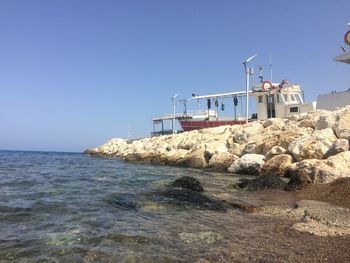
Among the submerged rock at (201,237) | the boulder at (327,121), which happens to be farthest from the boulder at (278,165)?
the submerged rock at (201,237)

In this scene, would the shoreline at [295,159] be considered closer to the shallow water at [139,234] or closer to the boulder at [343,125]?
the boulder at [343,125]

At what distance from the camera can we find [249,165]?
20266 mm

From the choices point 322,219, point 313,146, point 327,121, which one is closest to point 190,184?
point 322,219

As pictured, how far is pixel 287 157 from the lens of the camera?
19.0m

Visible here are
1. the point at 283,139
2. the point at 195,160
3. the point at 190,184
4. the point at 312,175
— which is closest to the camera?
the point at 312,175

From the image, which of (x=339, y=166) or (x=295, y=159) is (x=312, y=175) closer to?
(x=339, y=166)

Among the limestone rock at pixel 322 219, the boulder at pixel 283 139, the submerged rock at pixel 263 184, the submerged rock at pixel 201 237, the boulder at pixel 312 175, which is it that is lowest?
the submerged rock at pixel 201 237

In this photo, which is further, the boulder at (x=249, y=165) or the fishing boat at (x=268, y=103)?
the fishing boat at (x=268, y=103)

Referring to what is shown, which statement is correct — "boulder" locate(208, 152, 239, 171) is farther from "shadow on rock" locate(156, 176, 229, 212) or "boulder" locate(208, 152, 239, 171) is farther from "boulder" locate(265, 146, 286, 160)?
"shadow on rock" locate(156, 176, 229, 212)

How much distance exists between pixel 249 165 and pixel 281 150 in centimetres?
191

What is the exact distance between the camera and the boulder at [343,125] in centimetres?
1828

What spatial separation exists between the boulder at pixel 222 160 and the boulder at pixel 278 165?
4033 millimetres

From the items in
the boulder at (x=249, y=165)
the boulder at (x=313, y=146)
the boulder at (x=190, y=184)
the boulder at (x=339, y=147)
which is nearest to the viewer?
the boulder at (x=190, y=184)

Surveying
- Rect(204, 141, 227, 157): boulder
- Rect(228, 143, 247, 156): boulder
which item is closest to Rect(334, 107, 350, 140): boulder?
Rect(228, 143, 247, 156): boulder
